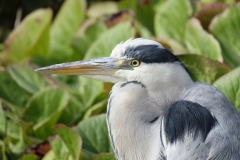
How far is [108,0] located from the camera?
6227 mm

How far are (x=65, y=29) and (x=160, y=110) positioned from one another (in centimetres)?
203

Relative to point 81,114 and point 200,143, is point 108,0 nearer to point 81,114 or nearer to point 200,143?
point 81,114

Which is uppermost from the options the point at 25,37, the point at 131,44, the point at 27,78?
the point at 131,44

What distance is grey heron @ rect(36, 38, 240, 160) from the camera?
2.32 meters

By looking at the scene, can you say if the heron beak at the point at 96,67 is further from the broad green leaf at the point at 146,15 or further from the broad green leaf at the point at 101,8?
the broad green leaf at the point at 101,8

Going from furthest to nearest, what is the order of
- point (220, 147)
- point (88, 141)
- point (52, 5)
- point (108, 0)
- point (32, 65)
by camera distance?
1. point (108, 0)
2. point (52, 5)
3. point (32, 65)
4. point (88, 141)
5. point (220, 147)

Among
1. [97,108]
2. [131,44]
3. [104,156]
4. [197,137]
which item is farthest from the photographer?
[97,108]

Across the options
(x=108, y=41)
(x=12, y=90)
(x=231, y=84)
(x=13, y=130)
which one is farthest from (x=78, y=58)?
(x=231, y=84)

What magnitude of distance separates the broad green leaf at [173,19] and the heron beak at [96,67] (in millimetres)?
1560

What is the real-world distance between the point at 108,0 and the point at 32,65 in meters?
2.51

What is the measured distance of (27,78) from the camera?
3773mm

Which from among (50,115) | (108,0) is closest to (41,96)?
(50,115)

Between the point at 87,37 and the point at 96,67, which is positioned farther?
the point at 87,37

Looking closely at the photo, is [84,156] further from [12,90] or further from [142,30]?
[142,30]
